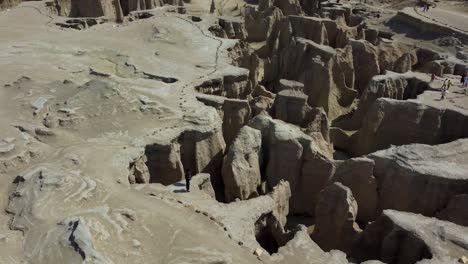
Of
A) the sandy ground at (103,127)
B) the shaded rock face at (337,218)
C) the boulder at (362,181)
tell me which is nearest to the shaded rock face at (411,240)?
the shaded rock face at (337,218)

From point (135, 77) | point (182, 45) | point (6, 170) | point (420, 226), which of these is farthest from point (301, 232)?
point (182, 45)

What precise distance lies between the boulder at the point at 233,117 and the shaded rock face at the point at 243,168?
10.7 ft

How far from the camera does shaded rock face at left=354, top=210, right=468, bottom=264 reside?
1378cm

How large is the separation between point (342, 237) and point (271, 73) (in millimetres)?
20962

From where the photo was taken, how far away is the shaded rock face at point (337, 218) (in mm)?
16047

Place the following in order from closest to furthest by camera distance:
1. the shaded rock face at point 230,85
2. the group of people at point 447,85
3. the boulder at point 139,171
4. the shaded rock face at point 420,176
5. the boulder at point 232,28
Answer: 1. the shaded rock face at point 420,176
2. the boulder at point 139,171
3. the group of people at point 447,85
4. the shaded rock face at point 230,85
5. the boulder at point 232,28

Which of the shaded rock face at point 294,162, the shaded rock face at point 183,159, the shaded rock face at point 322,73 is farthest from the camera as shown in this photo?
the shaded rock face at point 322,73

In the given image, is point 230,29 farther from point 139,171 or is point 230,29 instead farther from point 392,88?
point 139,171

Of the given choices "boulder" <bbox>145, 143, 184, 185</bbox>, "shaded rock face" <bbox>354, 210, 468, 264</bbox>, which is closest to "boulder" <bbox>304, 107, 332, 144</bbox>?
"boulder" <bbox>145, 143, 184, 185</bbox>

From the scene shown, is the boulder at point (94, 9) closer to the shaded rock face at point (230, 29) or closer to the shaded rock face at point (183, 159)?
the shaded rock face at point (230, 29)

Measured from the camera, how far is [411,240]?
562 inches

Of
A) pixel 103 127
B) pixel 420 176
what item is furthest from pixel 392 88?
pixel 103 127

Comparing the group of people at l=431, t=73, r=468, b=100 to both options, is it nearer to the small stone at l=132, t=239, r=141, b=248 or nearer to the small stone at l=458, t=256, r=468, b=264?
the small stone at l=458, t=256, r=468, b=264

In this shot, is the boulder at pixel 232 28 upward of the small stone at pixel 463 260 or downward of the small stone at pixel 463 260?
upward
